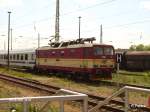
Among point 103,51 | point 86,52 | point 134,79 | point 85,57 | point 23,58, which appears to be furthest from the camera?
point 23,58

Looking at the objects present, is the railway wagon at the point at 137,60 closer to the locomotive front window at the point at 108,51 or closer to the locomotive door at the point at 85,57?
the locomotive front window at the point at 108,51

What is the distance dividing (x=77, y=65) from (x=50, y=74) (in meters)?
8.07

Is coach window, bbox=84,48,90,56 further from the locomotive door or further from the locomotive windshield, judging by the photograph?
the locomotive windshield

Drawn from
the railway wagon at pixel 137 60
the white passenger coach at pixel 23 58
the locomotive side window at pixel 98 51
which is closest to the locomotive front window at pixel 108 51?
the locomotive side window at pixel 98 51

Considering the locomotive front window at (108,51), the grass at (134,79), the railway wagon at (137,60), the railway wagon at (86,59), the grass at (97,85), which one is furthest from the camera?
the railway wagon at (137,60)

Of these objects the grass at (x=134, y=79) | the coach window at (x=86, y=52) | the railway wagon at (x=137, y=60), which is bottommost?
the grass at (x=134, y=79)

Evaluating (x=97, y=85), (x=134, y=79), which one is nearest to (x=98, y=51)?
(x=97, y=85)

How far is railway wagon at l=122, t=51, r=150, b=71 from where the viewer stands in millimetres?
40312

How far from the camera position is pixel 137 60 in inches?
1629

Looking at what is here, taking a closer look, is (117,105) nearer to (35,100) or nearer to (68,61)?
(35,100)

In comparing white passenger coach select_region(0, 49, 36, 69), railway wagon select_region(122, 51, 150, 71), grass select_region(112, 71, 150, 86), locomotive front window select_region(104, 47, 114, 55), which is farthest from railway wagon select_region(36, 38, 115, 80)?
railway wagon select_region(122, 51, 150, 71)

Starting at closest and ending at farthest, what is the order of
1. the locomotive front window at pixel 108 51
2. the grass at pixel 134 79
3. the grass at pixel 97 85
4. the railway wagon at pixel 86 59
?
the grass at pixel 97 85 < the railway wagon at pixel 86 59 < the locomotive front window at pixel 108 51 < the grass at pixel 134 79

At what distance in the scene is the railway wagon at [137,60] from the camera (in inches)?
1587

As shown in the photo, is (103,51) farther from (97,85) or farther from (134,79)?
(134,79)
